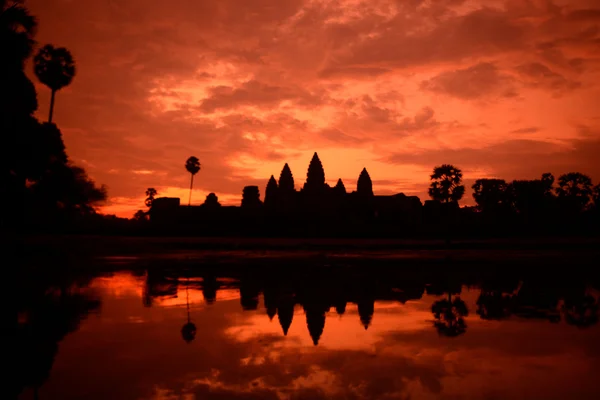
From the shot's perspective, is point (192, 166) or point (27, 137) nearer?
point (27, 137)

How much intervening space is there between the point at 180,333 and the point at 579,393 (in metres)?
5.42

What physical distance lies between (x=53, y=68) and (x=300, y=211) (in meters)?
48.4

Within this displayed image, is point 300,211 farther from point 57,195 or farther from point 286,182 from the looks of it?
point 57,195

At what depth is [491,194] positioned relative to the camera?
8944 centimetres

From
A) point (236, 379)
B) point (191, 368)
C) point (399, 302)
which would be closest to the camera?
point (236, 379)

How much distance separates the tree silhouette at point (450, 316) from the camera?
7.81 m

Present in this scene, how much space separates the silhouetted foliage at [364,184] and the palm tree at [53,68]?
58076 mm

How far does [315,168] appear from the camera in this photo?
276 feet

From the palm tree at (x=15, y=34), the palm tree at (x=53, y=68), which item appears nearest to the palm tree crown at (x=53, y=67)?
the palm tree at (x=53, y=68)

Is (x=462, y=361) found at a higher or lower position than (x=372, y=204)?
lower

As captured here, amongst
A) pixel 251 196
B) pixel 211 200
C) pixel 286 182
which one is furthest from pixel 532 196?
pixel 211 200

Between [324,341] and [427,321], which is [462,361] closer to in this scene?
[324,341]

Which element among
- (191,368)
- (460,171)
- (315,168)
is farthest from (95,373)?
(315,168)

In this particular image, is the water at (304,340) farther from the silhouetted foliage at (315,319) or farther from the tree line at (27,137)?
the tree line at (27,137)
